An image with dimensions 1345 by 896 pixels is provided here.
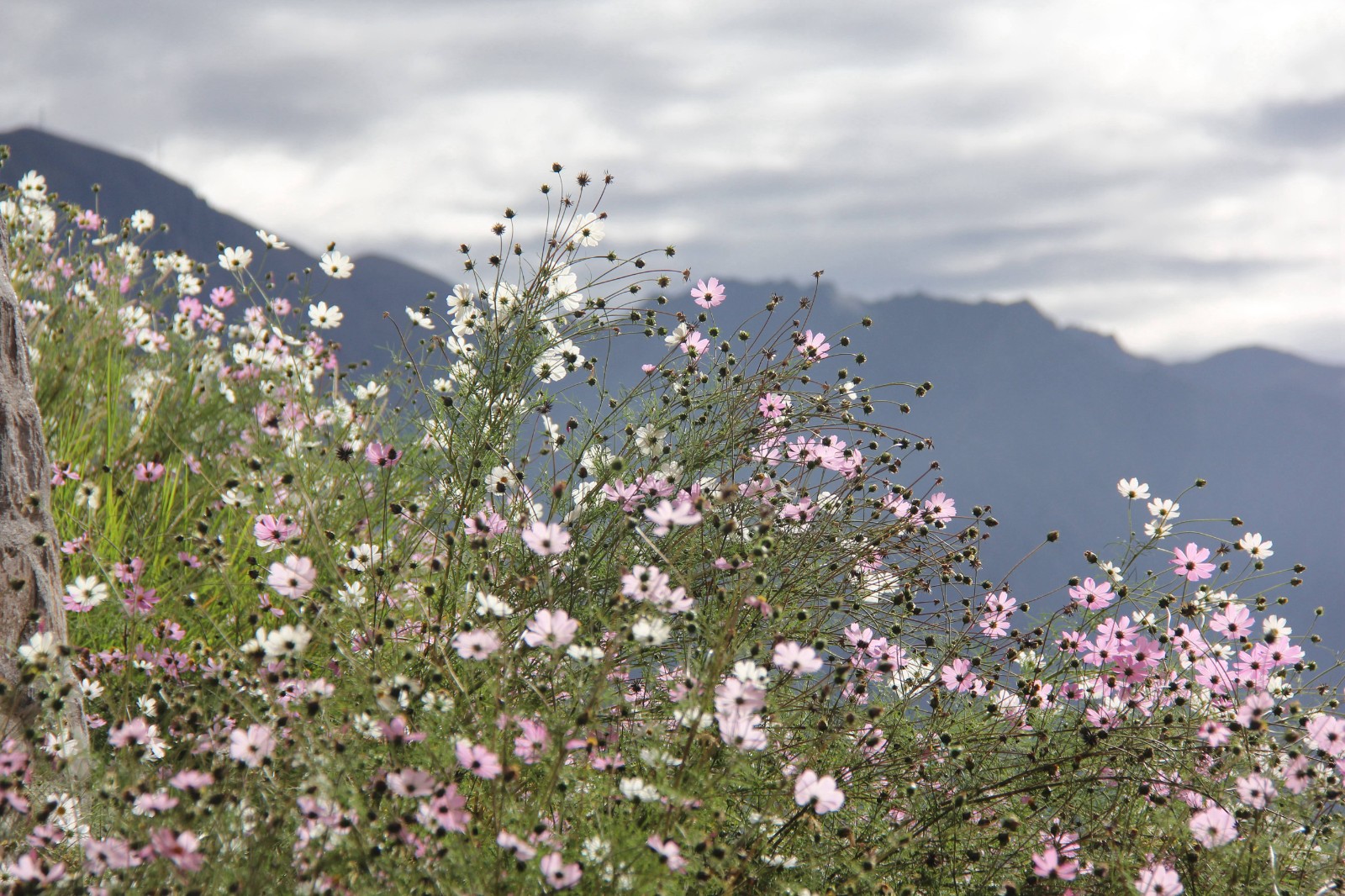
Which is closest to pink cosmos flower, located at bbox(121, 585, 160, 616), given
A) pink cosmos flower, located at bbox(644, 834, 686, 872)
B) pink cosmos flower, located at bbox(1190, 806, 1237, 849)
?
pink cosmos flower, located at bbox(644, 834, 686, 872)

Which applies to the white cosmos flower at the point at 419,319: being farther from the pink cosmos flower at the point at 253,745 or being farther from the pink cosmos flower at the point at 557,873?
the pink cosmos flower at the point at 557,873

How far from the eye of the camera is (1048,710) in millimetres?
2785

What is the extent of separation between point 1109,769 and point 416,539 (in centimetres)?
240

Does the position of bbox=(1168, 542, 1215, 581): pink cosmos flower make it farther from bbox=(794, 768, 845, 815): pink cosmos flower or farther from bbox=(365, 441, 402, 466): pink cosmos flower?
bbox=(365, 441, 402, 466): pink cosmos flower

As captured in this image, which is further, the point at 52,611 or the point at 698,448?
the point at 698,448

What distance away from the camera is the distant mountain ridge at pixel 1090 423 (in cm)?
9044

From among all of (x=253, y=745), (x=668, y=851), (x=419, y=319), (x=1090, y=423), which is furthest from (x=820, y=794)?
(x=1090, y=423)

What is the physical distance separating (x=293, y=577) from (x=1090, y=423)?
108988 millimetres

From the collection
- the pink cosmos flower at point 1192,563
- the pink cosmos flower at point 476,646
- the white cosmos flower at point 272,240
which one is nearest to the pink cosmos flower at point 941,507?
the pink cosmos flower at point 1192,563

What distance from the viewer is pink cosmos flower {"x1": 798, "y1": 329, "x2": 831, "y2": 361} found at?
3.04 m

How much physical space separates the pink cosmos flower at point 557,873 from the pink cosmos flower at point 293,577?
789mm

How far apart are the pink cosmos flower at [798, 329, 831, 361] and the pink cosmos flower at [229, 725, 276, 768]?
1.91 meters

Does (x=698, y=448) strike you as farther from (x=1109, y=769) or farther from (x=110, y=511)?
(x=110, y=511)

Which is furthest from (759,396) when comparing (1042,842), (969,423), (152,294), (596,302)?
(969,423)
